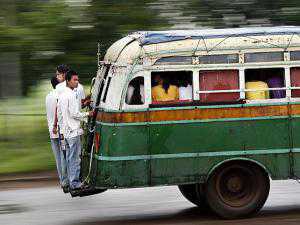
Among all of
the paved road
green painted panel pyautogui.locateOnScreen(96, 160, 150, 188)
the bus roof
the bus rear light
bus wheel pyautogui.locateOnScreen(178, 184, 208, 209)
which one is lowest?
the paved road

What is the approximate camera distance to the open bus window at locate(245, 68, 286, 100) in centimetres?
1059

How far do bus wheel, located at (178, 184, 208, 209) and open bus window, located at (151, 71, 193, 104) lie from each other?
4.22ft

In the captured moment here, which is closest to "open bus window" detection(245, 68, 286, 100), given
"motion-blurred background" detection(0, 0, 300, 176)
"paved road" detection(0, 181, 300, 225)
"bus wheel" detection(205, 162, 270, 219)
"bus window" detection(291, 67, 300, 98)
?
"bus window" detection(291, 67, 300, 98)

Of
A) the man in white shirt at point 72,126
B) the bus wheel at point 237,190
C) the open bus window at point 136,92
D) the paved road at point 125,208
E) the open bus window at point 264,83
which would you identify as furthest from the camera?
the paved road at point 125,208

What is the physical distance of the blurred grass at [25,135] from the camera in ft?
50.4

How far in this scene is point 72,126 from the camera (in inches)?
426

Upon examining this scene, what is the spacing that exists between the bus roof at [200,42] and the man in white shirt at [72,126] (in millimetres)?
793

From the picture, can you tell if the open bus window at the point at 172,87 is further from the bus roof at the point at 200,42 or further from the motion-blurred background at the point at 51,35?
the motion-blurred background at the point at 51,35

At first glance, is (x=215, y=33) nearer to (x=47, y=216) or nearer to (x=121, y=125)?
(x=121, y=125)

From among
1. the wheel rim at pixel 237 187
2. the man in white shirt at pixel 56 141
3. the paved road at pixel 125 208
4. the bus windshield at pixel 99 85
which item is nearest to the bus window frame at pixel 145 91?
the bus windshield at pixel 99 85

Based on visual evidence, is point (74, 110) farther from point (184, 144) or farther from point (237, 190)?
point (237, 190)

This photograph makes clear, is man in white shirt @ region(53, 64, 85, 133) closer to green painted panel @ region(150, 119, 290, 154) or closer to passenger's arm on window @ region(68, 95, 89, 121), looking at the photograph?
passenger's arm on window @ region(68, 95, 89, 121)

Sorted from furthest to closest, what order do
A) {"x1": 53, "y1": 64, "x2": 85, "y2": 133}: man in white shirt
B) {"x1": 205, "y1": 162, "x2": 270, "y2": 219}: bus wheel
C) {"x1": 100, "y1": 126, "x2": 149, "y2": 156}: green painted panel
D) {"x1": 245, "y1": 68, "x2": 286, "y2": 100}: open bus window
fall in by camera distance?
{"x1": 53, "y1": 64, "x2": 85, "y2": 133}: man in white shirt → {"x1": 205, "y1": 162, "x2": 270, "y2": 219}: bus wheel → {"x1": 245, "y1": 68, "x2": 286, "y2": 100}: open bus window → {"x1": 100, "y1": 126, "x2": 149, "y2": 156}: green painted panel

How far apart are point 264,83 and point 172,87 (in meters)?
1.25
